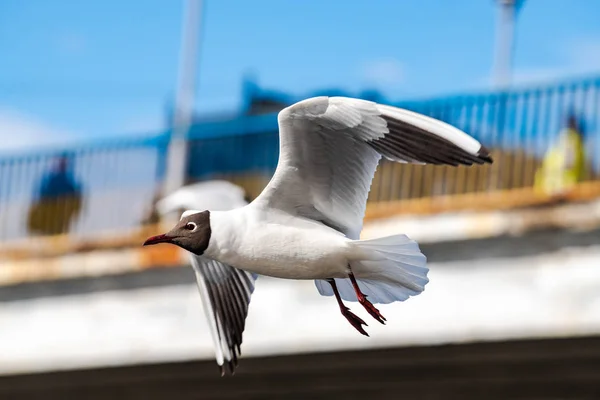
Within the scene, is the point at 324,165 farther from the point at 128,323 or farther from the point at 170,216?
the point at 128,323

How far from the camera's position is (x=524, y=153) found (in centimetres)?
1073

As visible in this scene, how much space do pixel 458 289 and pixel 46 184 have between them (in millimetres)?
5558

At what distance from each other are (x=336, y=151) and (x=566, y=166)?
645cm

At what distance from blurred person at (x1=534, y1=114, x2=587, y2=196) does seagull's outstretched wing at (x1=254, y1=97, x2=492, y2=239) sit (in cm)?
636

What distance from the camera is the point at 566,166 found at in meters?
10.2

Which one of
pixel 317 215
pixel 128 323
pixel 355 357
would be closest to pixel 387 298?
pixel 317 215

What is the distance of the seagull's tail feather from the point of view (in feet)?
11.8

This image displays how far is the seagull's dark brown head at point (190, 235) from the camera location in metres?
3.42

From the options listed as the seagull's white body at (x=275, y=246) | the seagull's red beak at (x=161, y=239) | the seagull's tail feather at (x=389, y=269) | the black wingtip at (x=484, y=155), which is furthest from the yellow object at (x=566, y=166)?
the seagull's red beak at (x=161, y=239)

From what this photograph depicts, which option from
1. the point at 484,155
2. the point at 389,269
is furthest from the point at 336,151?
the point at 484,155

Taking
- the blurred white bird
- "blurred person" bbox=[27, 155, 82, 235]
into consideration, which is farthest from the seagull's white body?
"blurred person" bbox=[27, 155, 82, 235]

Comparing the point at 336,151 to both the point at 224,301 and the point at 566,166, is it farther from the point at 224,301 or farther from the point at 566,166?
the point at 566,166

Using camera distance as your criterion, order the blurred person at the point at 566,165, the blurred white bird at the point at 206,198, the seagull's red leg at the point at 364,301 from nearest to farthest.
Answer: the seagull's red leg at the point at 364,301 < the blurred white bird at the point at 206,198 < the blurred person at the point at 566,165

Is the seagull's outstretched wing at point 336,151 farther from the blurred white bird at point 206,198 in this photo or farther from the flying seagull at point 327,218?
the blurred white bird at point 206,198
